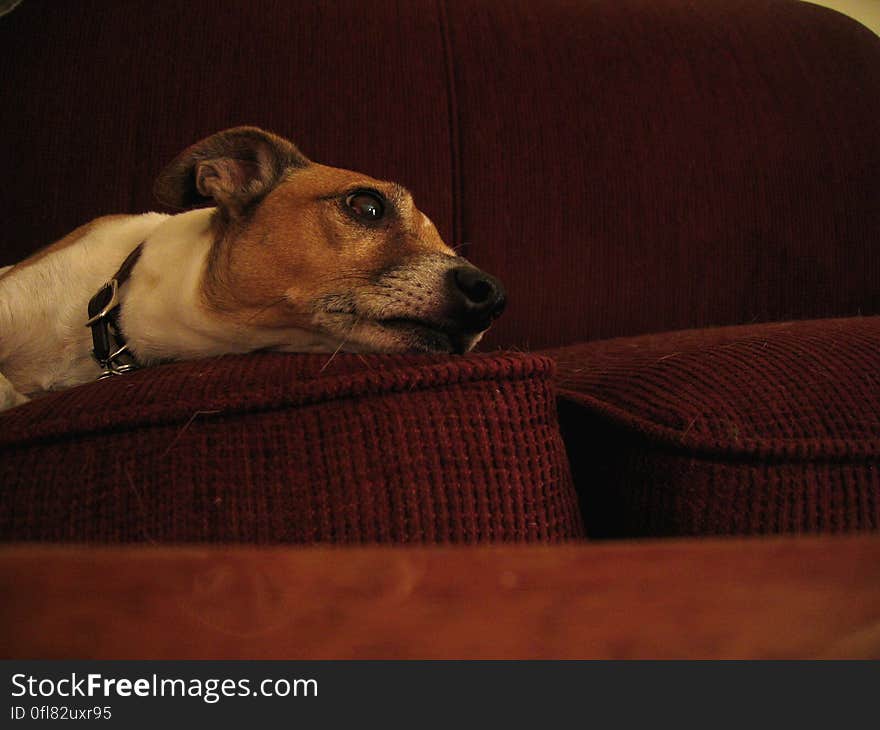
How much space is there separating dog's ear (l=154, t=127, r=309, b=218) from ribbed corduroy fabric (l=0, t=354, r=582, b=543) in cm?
60

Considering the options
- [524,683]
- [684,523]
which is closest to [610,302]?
[684,523]

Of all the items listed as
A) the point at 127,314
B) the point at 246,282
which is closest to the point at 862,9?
the point at 246,282

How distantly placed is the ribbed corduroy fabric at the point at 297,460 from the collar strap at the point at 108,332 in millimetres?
457

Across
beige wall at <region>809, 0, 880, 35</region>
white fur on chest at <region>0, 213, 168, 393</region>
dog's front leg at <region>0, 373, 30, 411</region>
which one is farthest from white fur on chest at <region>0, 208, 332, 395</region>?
beige wall at <region>809, 0, 880, 35</region>

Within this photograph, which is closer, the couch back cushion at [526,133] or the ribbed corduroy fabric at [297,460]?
the ribbed corduroy fabric at [297,460]

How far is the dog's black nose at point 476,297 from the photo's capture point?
99 centimetres

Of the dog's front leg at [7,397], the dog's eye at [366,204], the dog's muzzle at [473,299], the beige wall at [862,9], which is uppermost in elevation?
the beige wall at [862,9]

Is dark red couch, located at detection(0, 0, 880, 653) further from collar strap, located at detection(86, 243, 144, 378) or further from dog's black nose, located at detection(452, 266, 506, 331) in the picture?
collar strap, located at detection(86, 243, 144, 378)

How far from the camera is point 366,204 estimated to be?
1.11 m

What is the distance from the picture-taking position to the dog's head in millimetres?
982

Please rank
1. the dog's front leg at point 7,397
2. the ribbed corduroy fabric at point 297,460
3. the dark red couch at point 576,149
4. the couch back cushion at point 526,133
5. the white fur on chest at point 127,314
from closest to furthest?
the ribbed corduroy fabric at point 297,460 < the dark red couch at point 576,149 < the dog's front leg at point 7,397 < the white fur on chest at point 127,314 < the couch back cushion at point 526,133

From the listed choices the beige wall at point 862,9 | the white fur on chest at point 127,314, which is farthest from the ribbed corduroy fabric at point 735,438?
the beige wall at point 862,9

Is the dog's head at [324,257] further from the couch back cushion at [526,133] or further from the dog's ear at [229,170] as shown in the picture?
the couch back cushion at [526,133]

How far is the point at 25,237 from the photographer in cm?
153
